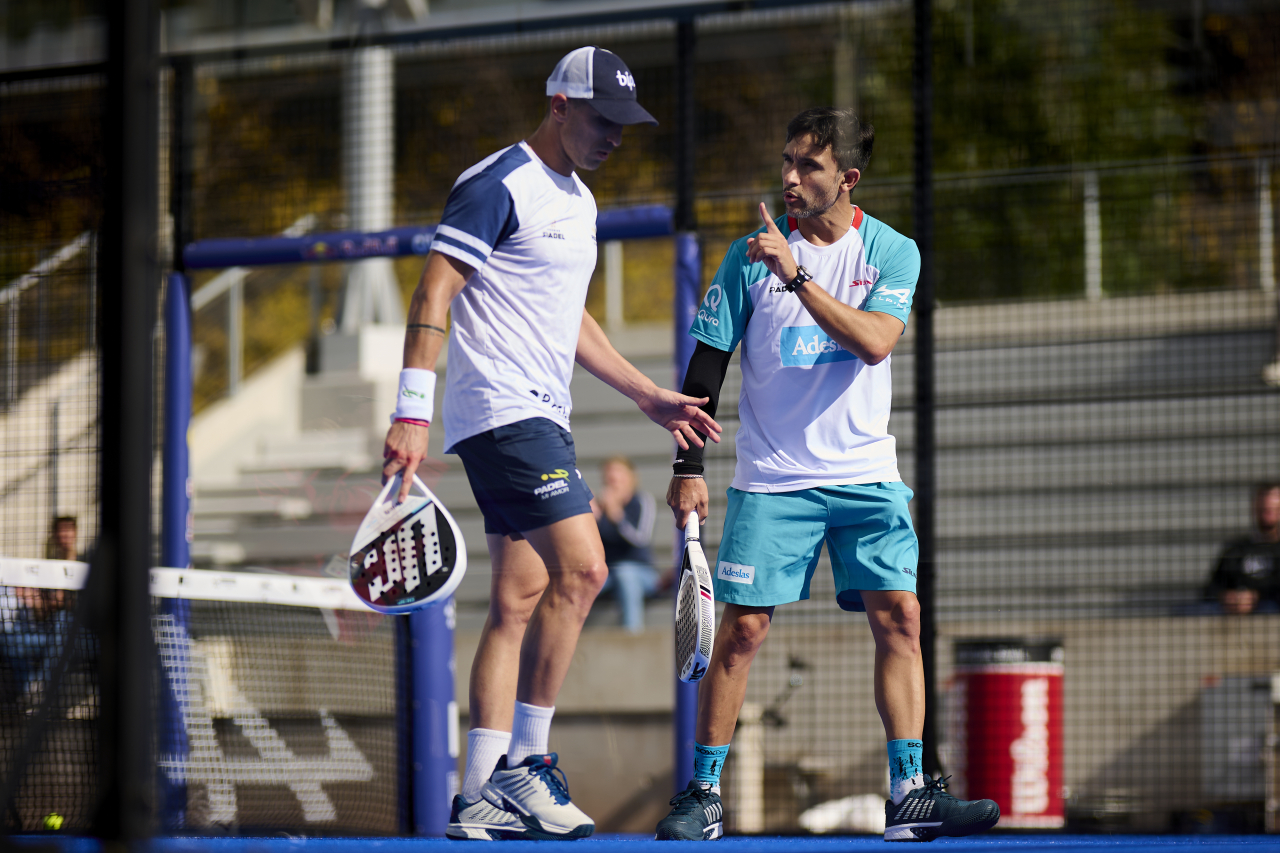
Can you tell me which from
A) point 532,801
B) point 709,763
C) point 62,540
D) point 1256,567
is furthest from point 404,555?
point 1256,567

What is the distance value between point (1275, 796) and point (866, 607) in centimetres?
425

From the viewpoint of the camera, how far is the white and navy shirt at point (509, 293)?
3.72 metres

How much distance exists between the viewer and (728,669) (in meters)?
3.81

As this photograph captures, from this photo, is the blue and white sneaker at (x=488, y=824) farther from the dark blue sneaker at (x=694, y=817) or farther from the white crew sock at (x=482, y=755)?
the dark blue sneaker at (x=694, y=817)

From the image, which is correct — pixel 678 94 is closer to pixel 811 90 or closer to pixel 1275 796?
pixel 1275 796

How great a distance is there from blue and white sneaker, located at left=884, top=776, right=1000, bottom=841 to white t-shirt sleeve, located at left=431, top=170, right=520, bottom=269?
6.12 ft

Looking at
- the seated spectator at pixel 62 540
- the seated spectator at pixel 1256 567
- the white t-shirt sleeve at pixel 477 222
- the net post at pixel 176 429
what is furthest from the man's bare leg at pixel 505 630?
the seated spectator at pixel 1256 567

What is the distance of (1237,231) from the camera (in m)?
9.40

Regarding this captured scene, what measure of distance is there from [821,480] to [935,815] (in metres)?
0.94

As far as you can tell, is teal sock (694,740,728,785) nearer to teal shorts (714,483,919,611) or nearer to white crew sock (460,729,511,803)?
teal shorts (714,483,919,611)

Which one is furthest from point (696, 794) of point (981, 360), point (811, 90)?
point (811, 90)

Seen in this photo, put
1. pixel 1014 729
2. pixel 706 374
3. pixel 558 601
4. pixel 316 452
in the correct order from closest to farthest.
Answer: pixel 558 601
pixel 706 374
pixel 1014 729
pixel 316 452

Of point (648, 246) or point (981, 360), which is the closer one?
point (981, 360)

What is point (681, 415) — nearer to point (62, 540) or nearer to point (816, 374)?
point (816, 374)
